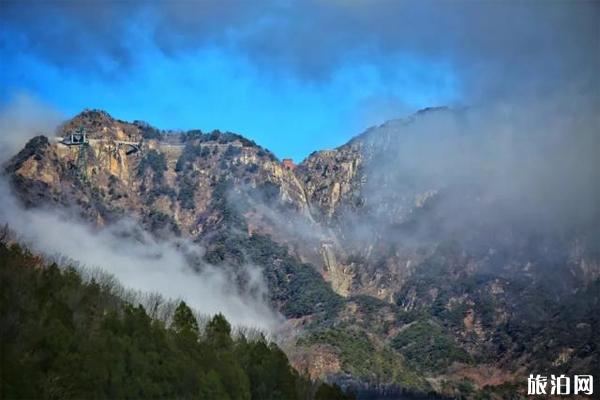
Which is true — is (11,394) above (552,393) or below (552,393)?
below

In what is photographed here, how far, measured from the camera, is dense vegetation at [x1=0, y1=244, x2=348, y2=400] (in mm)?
62781

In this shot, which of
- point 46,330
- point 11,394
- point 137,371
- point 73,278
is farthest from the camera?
point 73,278

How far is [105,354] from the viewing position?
69438 mm

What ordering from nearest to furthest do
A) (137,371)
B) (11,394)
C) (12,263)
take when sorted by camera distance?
(11,394), (137,371), (12,263)

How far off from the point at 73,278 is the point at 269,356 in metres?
26.5

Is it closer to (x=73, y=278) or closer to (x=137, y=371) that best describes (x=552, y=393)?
(x=73, y=278)

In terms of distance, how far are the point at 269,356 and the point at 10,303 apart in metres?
33.3

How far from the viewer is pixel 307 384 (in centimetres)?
10656

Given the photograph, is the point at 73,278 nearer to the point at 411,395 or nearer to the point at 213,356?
the point at 213,356

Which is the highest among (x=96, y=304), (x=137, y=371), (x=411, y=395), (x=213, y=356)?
(x=411, y=395)

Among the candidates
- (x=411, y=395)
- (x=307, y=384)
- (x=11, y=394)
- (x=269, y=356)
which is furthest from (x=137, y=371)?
(x=411, y=395)

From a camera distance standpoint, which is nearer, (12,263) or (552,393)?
(12,263)

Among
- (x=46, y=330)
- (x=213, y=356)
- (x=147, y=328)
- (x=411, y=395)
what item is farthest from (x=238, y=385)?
(x=411, y=395)

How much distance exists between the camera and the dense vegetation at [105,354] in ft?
206
